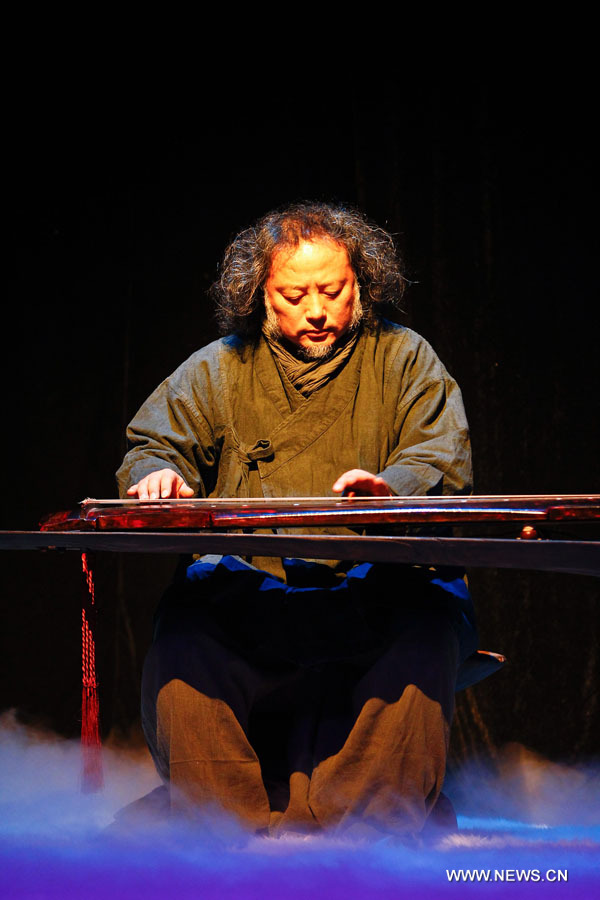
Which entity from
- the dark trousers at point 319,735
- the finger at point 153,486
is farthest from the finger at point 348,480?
the finger at point 153,486

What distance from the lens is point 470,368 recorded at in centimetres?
315

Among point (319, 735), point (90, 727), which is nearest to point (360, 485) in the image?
point (319, 735)

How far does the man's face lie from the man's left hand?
20.4 inches

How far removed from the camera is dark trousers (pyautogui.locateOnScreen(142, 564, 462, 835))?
1.76 m

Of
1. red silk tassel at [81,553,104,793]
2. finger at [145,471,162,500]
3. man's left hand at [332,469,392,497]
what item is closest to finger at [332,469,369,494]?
man's left hand at [332,469,392,497]

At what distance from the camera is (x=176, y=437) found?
2219 mm

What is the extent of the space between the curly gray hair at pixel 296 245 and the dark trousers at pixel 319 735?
32.1 inches

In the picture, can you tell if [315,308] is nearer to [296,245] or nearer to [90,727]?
[296,245]

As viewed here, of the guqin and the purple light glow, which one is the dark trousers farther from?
the guqin

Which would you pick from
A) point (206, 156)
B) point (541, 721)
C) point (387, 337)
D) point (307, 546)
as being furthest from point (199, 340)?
point (307, 546)

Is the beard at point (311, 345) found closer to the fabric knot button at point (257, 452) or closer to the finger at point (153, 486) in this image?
the fabric knot button at point (257, 452)

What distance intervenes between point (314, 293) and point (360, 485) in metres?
0.61

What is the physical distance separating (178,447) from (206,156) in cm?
145

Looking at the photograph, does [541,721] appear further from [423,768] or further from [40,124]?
[40,124]
